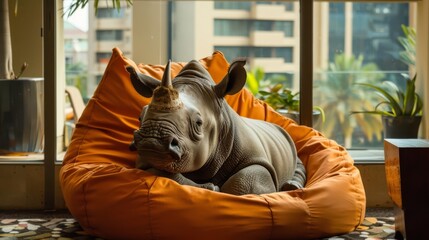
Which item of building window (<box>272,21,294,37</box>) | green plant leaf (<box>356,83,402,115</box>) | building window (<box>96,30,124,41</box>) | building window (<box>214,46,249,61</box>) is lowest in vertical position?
green plant leaf (<box>356,83,402,115</box>)

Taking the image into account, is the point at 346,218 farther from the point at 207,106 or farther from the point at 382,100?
the point at 382,100

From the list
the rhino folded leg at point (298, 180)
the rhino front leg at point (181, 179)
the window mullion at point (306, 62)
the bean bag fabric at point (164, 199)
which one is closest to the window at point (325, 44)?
the window mullion at point (306, 62)

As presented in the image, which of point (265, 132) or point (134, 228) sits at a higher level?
point (265, 132)

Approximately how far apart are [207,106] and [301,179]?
0.65m

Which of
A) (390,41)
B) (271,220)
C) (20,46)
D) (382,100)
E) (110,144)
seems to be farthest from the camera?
(390,41)

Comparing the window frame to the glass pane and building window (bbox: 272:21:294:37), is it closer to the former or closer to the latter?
the glass pane

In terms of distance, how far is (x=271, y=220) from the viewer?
2.72m

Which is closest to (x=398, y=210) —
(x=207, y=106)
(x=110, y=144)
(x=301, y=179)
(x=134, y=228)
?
(x=301, y=179)

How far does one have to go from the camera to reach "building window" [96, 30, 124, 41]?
15.0 feet

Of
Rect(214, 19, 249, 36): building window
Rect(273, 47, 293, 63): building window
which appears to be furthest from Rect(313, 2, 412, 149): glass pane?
Rect(214, 19, 249, 36): building window

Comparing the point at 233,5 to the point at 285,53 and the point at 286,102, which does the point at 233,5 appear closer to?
the point at 285,53

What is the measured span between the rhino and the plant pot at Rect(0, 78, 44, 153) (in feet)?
3.16

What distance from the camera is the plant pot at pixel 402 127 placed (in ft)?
13.3

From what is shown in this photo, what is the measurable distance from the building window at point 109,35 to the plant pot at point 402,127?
5.73ft
